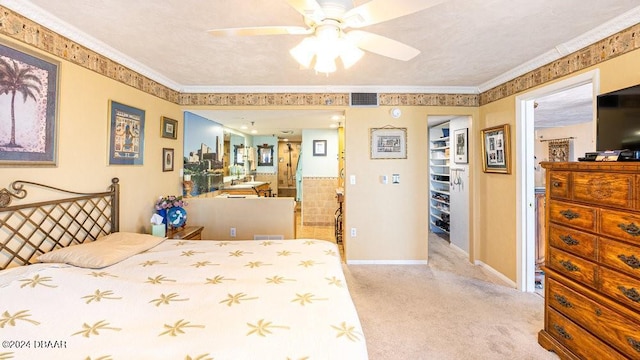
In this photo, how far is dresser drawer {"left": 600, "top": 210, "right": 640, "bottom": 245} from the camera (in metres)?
1.45

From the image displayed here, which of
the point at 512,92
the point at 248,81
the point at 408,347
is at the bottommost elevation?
the point at 408,347

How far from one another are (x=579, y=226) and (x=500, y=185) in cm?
163

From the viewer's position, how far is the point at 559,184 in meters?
1.92

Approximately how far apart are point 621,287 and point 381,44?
194 cm

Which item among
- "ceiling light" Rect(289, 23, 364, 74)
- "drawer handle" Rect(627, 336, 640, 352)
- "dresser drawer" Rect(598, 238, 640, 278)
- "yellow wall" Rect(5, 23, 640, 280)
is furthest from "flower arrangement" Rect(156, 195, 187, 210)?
"drawer handle" Rect(627, 336, 640, 352)

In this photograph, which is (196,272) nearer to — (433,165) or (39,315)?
(39,315)

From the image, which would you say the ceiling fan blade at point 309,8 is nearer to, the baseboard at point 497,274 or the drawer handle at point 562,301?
the drawer handle at point 562,301

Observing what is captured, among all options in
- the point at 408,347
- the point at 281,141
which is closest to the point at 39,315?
the point at 408,347

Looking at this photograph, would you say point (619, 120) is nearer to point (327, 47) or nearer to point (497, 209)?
point (497, 209)

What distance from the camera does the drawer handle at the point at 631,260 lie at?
1445 mm

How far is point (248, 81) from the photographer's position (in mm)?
3361

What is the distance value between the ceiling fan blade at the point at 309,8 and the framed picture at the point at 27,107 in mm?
1868

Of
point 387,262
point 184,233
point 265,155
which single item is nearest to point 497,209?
point 387,262

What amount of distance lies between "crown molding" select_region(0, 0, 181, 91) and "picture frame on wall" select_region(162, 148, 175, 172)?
86cm
